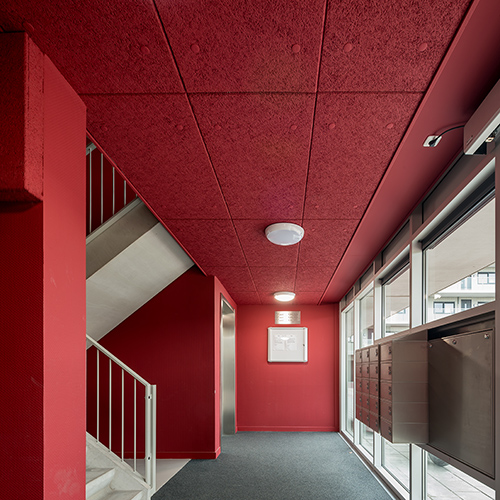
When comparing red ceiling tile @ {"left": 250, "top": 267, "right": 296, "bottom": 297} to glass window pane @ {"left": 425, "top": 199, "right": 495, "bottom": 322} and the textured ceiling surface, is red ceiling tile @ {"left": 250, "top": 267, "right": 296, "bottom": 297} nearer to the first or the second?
the textured ceiling surface

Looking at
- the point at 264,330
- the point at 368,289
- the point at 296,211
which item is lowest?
the point at 264,330

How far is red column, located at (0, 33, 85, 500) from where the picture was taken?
1853 millimetres

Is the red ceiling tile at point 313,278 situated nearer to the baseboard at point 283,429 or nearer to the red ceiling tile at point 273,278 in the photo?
the red ceiling tile at point 273,278

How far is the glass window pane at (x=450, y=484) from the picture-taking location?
108 inches

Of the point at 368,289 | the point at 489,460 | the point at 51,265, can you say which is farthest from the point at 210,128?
the point at 368,289

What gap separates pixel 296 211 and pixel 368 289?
2.70m

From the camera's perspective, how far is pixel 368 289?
251 inches

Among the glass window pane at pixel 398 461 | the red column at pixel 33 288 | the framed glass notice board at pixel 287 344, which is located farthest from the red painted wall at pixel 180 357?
the red column at pixel 33 288

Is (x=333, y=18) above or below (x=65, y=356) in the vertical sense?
above

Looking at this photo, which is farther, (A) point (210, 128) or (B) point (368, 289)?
(B) point (368, 289)

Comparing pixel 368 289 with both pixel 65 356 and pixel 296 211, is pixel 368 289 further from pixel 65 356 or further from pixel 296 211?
pixel 65 356

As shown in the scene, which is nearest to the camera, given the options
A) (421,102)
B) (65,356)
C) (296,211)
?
(65,356)

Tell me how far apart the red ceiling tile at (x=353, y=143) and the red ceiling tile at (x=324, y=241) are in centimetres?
50

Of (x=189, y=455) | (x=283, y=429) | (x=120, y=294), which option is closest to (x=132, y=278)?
(x=120, y=294)
